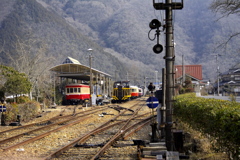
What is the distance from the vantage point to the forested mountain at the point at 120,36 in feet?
355

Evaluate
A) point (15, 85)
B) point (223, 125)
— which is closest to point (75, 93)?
point (15, 85)

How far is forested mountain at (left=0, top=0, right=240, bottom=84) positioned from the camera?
355 feet

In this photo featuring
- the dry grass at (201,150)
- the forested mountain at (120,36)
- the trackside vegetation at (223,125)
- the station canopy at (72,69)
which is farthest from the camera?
the forested mountain at (120,36)

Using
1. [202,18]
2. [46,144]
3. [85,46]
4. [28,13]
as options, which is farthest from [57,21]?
[46,144]

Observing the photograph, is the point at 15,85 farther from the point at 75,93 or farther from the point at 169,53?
the point at 75,93

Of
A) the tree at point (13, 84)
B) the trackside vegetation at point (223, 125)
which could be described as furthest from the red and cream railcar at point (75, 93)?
the trackside vegetation at point (223, 125)

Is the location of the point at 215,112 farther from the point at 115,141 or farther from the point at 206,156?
the point at 115,141

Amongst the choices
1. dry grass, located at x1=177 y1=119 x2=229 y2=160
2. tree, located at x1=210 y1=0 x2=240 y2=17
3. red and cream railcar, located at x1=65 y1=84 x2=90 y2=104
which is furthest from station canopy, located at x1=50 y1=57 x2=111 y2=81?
dry grass, located at x1=177 y1=119 x2=229 y2=160

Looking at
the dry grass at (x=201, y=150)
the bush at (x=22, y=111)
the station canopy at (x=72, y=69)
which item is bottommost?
the dry grass at (x=201, y=150)

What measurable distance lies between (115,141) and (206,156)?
349 cm

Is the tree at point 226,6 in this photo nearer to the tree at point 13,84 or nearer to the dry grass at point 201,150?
the dry grass at point 201,150

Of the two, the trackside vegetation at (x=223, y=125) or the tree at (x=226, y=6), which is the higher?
the tree at (x=226, y=6)

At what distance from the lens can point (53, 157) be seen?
7.96 meters

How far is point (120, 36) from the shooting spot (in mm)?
172875
